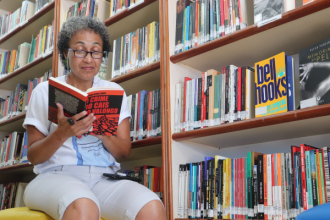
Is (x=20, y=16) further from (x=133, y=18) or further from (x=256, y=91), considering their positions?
(x=256, y=91)

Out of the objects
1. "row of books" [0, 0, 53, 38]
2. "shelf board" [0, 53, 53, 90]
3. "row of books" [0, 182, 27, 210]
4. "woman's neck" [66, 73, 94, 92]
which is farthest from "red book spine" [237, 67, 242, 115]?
"row of books" [0, 182, 27, 210]

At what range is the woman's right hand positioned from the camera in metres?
1.21

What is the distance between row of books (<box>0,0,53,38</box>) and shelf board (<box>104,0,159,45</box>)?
2.81ft

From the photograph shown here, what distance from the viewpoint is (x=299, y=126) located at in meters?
1.35

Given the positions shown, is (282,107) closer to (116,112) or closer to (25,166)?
(116,112)

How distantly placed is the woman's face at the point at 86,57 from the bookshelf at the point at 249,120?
0.37 m

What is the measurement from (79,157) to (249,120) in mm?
711

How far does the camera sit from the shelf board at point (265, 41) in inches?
50.4

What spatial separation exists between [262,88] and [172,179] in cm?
59

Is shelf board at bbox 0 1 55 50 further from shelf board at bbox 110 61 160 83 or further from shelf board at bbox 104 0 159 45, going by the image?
shelf board at bbox 110 61 160 83

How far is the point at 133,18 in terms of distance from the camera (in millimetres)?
2102

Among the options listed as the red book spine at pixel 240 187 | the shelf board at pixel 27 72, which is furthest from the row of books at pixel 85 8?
the red book spine at pixel 240 187

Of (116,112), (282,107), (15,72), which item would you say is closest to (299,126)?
(282,107)

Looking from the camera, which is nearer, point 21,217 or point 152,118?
point 21,217
